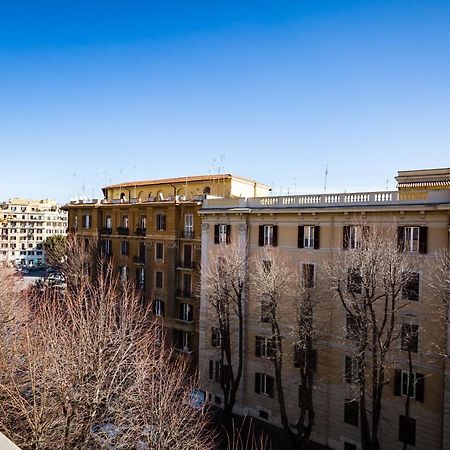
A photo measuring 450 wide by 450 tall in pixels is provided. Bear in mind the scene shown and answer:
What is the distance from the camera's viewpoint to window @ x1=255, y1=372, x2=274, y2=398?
26125 millimetres

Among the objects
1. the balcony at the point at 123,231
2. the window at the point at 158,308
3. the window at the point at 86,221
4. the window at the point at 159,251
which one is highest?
the window at the point at 86,221

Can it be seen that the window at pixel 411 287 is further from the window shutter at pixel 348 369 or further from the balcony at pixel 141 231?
the balcony at pixel 141 231

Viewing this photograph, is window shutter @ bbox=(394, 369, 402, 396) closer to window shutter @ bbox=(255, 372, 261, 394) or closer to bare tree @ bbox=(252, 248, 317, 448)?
bare tree @ bbox=(252, 248, 317, 448)

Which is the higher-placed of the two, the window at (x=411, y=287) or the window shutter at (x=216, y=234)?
the window shutter at (x=216, y=234)

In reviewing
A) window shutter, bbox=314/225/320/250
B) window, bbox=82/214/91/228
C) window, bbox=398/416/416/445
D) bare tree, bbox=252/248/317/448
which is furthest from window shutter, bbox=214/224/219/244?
window, bbox=82/214/91/228

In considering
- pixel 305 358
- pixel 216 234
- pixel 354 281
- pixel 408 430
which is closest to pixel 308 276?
pixel 354 281

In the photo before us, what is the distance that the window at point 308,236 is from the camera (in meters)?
24.1

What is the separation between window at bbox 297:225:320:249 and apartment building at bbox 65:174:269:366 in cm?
704

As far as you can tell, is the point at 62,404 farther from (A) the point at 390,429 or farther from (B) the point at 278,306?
(A) the point at 390,429

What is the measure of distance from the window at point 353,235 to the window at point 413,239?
69.8 inches

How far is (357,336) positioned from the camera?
827 inches

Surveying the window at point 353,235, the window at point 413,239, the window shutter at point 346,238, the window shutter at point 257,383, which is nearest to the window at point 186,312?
the window shutter at point 257,383

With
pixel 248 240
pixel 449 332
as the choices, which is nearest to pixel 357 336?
pixel 449 332

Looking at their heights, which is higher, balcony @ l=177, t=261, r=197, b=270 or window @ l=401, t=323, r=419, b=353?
balcony @ l=177, t=261, r=197, b=270
